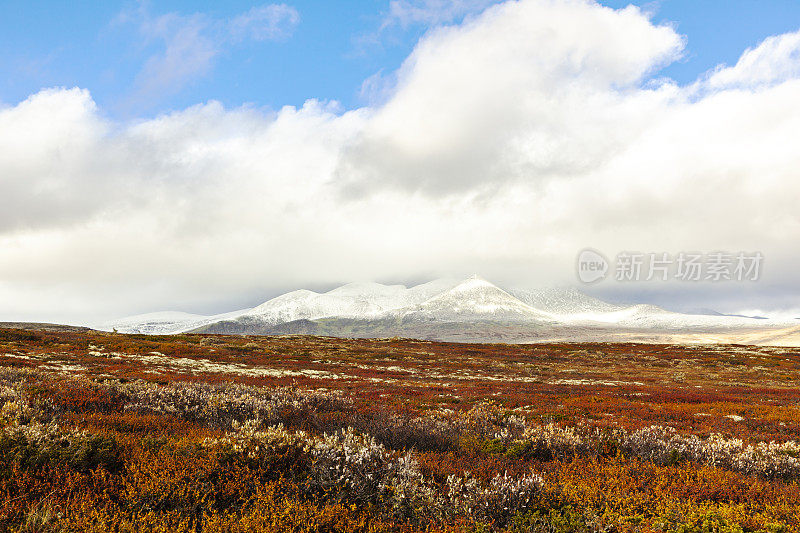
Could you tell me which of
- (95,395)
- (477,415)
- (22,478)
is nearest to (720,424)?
(477,415)

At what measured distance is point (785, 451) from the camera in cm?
969

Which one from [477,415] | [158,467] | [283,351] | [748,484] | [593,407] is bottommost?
[283,351]

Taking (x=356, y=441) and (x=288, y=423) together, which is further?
(x=288, y=423)

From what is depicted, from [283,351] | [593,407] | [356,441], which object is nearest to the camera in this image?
[356,441]

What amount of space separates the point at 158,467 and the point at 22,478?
1.54 m

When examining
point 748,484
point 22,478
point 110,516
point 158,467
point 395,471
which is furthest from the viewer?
point 748,484

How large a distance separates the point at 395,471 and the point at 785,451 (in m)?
10.5

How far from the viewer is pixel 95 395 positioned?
34.9ft

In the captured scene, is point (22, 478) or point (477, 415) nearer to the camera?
point (22, 478)

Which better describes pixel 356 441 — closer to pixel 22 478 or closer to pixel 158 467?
pixel 158 467

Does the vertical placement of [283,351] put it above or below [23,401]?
below

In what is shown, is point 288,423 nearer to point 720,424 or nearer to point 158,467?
point 158,467

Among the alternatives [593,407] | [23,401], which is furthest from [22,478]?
[593,407]

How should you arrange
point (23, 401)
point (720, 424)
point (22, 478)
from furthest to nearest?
1. point (720, 424)
2. point (23, 401)
3. point (22, 478)
